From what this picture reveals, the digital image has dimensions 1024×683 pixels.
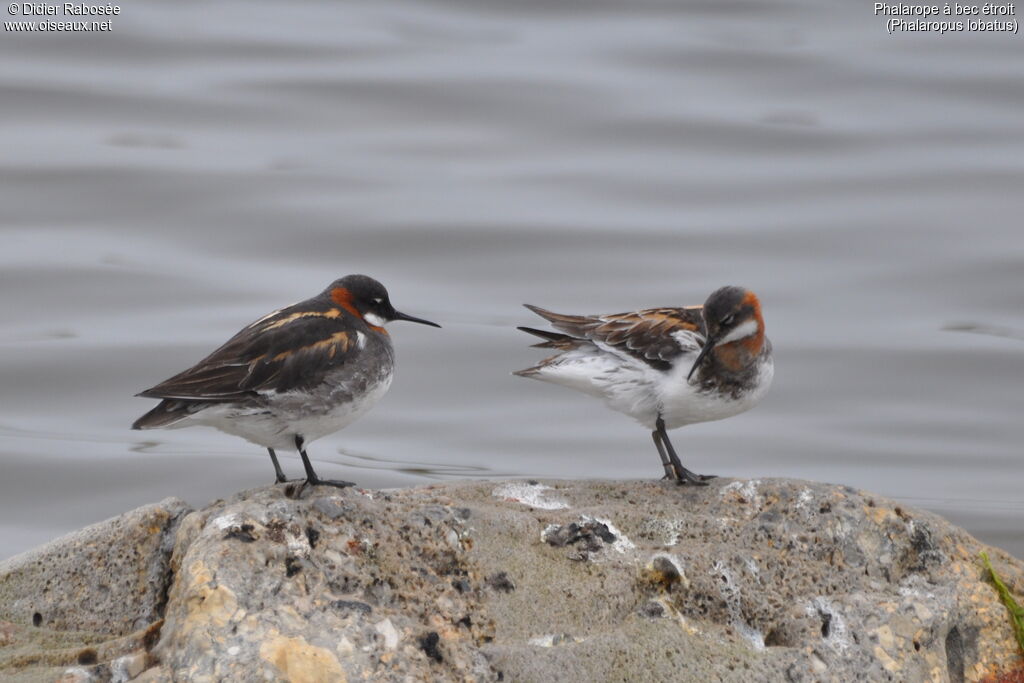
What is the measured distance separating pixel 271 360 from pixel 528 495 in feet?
4.77

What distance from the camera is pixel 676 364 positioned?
837 centimetres

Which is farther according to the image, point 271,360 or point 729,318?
point 729,318

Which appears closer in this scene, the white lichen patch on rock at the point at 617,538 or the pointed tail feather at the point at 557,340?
the white lichen patch on rock at the point at 617,538

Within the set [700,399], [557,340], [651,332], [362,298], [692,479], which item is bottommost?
[692,479]

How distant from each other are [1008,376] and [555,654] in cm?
1067

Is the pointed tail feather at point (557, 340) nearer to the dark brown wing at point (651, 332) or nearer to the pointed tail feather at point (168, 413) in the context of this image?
the dark brown wing at point (651, 332)

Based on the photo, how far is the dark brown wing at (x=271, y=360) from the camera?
7133 mm

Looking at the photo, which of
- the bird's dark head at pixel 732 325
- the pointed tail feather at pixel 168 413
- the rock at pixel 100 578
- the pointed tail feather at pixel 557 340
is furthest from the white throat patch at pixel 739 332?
the rock at pixel 100 578

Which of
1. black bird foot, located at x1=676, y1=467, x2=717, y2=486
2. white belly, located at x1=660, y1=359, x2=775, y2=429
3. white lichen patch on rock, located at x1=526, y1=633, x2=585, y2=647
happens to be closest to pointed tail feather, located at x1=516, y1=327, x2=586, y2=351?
white belly, located at x1=660, y1=359, x2=775, y2=429

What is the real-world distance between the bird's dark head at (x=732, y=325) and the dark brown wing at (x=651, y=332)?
0.70 ft

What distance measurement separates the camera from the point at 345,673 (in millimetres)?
5332

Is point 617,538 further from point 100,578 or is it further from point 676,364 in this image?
point 100,578

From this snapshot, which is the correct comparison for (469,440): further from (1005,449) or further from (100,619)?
(100,619)

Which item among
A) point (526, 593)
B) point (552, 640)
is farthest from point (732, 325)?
point (552, 640)
